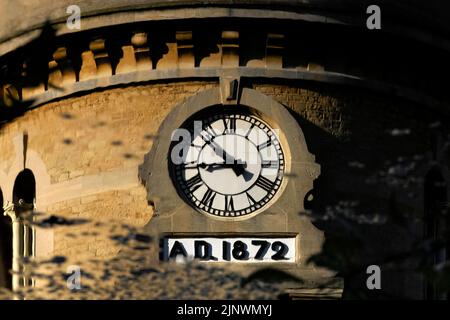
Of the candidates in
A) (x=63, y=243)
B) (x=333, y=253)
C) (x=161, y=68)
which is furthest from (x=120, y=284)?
(x=333, y=253)

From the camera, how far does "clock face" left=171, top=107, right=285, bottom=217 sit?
83.9 feet

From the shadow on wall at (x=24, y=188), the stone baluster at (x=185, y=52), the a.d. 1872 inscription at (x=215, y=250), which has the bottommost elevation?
the a.d. 1872 inscription at (x=215, y=250)

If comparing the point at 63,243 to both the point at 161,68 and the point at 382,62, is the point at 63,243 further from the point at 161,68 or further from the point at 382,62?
the point at 382,62

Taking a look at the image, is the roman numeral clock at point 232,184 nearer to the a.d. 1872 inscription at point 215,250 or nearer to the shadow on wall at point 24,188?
the a.d. 1872 inscription at point 215,250

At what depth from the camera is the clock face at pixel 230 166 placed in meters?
25.6

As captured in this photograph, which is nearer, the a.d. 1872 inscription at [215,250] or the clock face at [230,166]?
the a.d. 1872 inscription at [215,250]

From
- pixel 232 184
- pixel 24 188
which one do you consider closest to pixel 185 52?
pixel 232 184

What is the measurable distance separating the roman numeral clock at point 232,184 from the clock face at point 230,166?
14 millimetres

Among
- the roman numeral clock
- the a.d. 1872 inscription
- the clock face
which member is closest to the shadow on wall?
the roman numeral clock

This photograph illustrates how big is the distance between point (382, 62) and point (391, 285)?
10.6 ft

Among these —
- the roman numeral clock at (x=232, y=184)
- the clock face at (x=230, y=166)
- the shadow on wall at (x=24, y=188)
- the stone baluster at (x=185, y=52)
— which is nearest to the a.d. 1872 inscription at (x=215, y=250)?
the roman numeral clock at (x=232, y=184)

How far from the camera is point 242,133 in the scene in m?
25.9

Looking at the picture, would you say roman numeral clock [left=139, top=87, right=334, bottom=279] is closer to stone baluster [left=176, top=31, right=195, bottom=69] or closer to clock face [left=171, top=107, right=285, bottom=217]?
clock face [left=171, top=107, right=285, bottom=217]

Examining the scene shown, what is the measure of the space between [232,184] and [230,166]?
26cm
